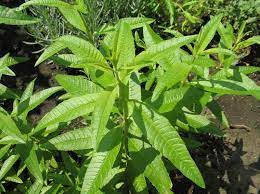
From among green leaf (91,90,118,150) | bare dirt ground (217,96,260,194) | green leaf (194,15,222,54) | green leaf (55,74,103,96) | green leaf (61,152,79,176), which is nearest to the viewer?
green leaf (91,90,118,150)

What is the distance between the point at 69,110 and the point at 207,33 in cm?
83

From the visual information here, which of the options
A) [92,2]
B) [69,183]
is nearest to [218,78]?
[69,183]

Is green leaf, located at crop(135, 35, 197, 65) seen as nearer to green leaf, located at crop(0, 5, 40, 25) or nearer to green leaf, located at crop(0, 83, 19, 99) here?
green leaf, located at crop(0, 5, 40, 25)

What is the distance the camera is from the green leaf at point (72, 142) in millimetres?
1884

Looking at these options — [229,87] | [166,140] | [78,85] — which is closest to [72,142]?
[78,85]

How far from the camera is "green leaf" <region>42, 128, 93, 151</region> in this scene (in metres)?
1.88

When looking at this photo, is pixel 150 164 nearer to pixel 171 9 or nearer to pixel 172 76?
pixel 172 76

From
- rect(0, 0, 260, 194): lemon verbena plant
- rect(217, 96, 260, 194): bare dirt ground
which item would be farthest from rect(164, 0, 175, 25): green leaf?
rect(0, 0, 260, 194): lemon verbena plant

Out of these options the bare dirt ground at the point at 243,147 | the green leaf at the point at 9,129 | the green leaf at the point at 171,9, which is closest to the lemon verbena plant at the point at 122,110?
the green leaf at the point at 9,129

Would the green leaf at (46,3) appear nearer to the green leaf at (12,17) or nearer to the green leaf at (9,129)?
the green leaf at (12,17)

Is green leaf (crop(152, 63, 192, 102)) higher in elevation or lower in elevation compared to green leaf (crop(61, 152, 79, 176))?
higher

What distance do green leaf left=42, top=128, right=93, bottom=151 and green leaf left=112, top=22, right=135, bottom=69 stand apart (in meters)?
0.46

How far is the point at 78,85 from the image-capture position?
1.85 m

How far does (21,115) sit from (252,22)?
293cm
